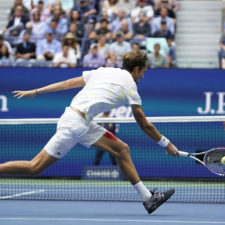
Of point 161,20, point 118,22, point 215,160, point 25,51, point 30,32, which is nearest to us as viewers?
point 215,160

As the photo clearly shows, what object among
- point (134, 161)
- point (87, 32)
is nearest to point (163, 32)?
point (87, 32)

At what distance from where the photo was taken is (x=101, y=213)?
790 centimetres

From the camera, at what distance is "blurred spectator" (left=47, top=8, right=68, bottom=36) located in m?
15.4

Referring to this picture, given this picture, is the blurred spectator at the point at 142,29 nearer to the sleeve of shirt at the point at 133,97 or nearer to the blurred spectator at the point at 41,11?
the blurred spectator at the point at 41,11

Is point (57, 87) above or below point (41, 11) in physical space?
above

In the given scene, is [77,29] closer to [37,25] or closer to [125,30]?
[125,30]

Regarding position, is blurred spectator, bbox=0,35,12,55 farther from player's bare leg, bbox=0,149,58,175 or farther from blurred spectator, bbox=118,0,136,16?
player's bare leg, bbox=0,149,58,175

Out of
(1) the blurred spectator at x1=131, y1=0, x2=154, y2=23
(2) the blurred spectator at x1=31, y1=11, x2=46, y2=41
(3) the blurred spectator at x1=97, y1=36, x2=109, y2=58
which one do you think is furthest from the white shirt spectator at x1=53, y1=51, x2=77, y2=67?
(1) the blurred spectator at x1=131, y1=0, x2=154, y2=23

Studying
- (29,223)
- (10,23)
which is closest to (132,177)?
(29,223)

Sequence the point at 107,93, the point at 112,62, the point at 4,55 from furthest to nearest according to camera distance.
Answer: the point at 4,55 → the point at 112,62 → the point at 107,93

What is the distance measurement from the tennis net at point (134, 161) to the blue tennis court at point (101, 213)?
181cm

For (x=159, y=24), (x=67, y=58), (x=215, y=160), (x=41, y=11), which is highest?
(x=41, y=11)

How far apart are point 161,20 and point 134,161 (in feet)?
13.8

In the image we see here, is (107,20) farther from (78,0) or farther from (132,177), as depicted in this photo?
(132,177)
